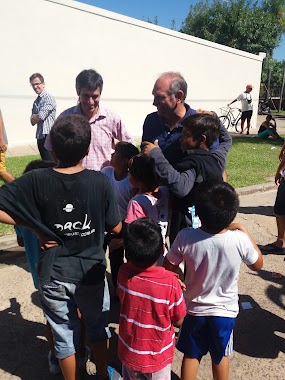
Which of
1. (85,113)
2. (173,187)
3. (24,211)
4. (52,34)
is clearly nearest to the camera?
(24,211)

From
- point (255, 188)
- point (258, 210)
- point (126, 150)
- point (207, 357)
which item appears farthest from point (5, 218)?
point (255, 188)

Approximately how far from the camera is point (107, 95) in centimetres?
1276

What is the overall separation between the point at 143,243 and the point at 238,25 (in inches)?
1183

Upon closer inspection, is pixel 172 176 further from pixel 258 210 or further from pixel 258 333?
pixel 258 210

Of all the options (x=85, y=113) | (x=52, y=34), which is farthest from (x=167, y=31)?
(x=85, y=113)

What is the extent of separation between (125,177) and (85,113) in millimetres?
718

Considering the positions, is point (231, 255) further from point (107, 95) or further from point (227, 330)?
point (107, 95)

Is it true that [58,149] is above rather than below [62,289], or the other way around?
above

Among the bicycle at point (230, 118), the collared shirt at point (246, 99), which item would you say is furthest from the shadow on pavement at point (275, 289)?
the bicycle at point (230, 118)

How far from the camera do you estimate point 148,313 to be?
1748 mm

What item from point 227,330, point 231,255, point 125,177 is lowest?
point 227,330

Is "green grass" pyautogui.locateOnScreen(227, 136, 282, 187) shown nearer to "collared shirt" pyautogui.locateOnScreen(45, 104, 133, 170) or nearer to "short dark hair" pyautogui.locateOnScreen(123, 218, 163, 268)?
"collared shirt" pyautogui.locateOnScreen(45, 104, 133, 170)

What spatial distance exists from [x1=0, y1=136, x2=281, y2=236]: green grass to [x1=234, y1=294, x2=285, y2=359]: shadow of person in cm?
299

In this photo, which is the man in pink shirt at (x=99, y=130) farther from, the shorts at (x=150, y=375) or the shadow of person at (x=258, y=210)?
the shadow of person at (x=258, y=210)
